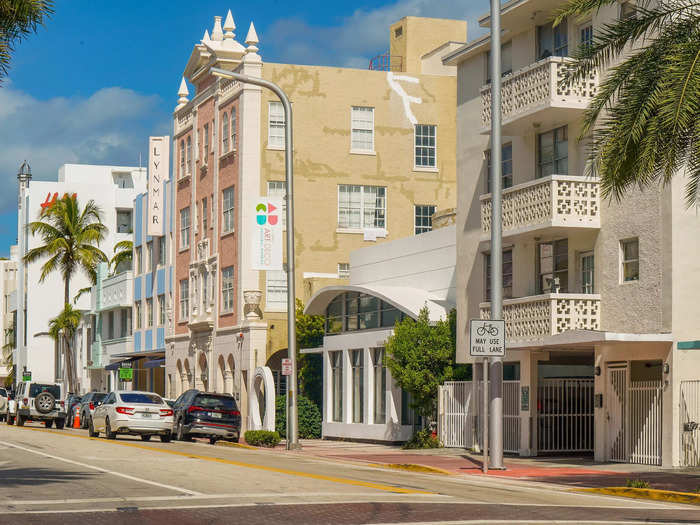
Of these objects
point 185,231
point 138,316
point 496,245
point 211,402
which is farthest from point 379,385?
point 138,316

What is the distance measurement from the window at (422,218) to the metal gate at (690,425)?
2562cm

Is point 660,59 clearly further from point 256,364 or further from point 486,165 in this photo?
point 256,364

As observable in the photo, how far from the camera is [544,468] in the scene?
25266 mm

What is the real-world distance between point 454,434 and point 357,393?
765cm

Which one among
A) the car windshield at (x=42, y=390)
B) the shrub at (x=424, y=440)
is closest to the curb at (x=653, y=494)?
the shrub at (x=424, y=440)

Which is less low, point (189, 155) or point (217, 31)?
point (217, 31)

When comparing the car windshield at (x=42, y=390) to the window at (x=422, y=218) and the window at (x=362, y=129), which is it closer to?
the window at (x=362, y=129)

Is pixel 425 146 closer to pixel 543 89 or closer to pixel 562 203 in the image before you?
pixel 543 89

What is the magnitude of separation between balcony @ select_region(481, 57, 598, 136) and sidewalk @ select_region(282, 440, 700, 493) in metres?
8.21

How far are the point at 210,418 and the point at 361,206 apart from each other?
1469cm

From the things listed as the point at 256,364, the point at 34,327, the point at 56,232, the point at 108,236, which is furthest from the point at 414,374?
the point at 34,327

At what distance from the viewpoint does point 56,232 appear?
70375 millimetres

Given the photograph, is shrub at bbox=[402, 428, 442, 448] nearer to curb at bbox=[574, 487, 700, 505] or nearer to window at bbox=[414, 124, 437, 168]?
curb at bbox=[574, 487, 700, 505]

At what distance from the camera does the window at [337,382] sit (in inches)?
1633
